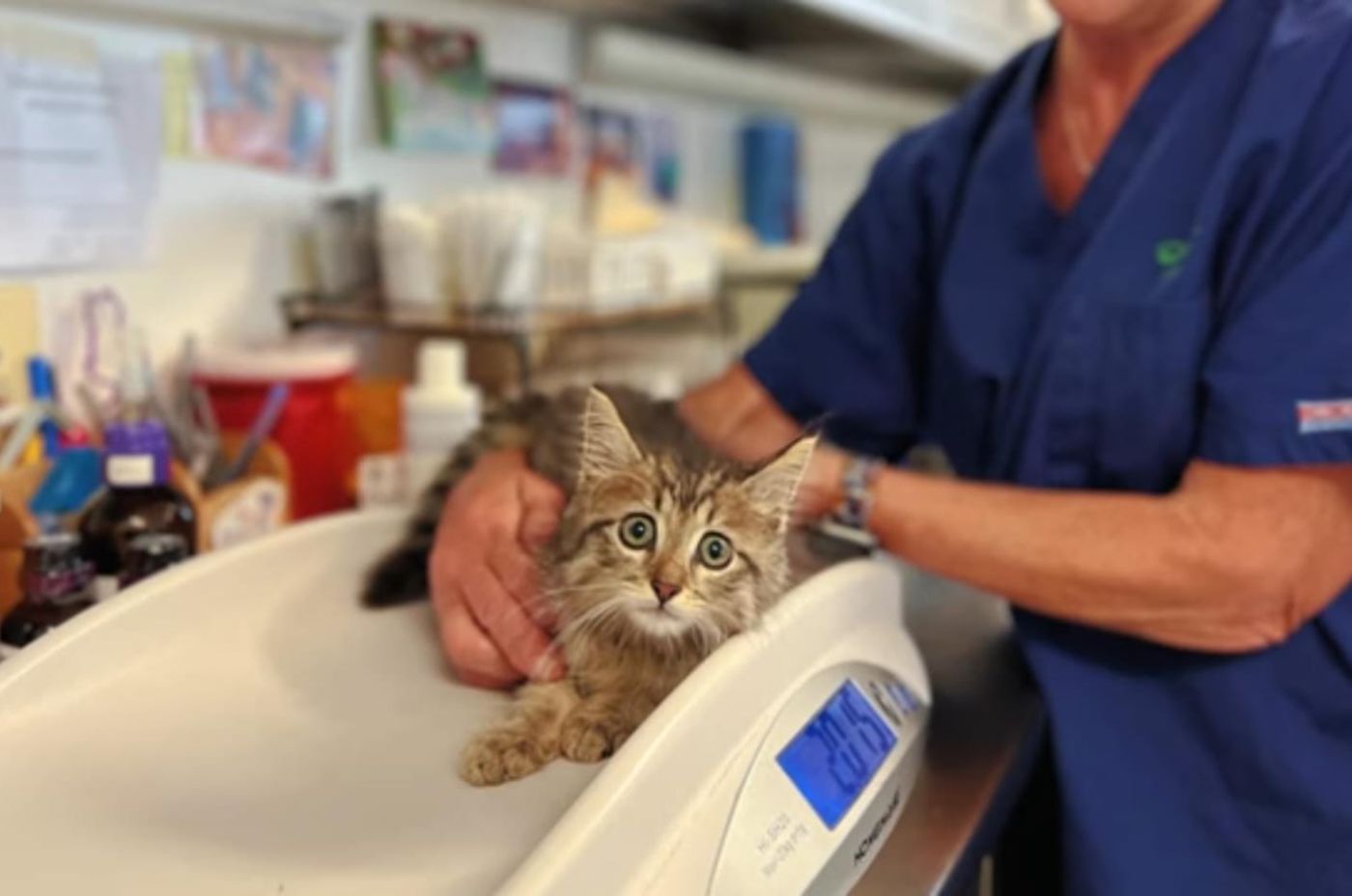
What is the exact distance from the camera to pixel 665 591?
2.68ft

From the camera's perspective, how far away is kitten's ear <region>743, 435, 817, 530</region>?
33.2 inches

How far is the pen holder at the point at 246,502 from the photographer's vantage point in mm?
1074

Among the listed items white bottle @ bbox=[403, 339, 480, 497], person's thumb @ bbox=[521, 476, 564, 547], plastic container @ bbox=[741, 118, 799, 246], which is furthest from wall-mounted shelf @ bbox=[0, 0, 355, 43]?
plastic container @ bbox=[741, 118, 799, 246]

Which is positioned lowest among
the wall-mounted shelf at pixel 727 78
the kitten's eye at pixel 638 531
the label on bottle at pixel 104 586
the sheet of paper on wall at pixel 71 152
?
the label on bottle at pixel 104 586

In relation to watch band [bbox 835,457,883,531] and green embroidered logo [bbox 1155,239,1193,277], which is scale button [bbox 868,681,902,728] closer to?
watch band [bbox 835,457,883,531]

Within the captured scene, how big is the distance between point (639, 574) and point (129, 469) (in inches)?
16.8

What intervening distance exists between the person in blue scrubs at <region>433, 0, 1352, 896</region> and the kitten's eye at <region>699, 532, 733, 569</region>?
0.15 m

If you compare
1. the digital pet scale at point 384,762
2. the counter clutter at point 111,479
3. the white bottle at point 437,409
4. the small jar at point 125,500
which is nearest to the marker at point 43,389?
the counter clutter at point 111,479

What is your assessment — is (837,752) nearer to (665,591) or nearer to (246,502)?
(665,591)

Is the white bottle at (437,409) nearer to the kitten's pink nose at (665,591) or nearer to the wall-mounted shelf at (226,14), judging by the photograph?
the wall-mounted shelf at (226,14)

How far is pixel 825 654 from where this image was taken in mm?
854

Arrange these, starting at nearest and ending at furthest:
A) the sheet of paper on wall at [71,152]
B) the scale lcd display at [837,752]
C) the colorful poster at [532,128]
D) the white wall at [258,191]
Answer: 1. the scale lcd display at [837,752]
2. the sheet of paper on wall at [71,152]
3. the white wall at [258,191]
4. the colorful poster at [532,128]

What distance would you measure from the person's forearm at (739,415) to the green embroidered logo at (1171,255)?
15.7 inches

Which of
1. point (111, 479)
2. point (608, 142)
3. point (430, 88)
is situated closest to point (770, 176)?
A: point (608, 142)
